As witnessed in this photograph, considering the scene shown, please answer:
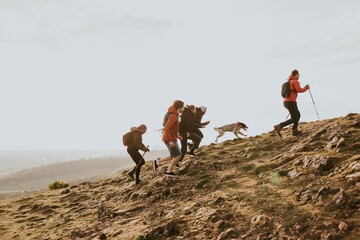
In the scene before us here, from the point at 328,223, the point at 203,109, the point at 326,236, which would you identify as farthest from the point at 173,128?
the point at 326,236

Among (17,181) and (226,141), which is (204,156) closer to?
(226,141)

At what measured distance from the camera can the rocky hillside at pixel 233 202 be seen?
7.42 m

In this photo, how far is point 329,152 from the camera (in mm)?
10844

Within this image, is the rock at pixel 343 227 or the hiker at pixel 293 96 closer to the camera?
the rock at pixel 343 227

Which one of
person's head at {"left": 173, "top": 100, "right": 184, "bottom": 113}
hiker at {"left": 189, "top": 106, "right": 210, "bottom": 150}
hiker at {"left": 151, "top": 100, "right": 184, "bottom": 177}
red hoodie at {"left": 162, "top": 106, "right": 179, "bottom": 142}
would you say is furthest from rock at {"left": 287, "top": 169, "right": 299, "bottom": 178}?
hiker at {"left": 189, "top": 106, "right": 210, "bottom": 150}

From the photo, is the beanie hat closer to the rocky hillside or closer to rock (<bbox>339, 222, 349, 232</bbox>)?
the rocky hillside

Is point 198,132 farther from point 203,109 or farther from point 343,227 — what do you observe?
point 343,227

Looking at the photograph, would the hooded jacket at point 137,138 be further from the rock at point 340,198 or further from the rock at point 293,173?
the rock at point 340,198

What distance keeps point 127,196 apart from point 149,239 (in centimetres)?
510

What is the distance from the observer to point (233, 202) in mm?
9500

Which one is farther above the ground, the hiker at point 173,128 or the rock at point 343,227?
the hiker at point 173,128

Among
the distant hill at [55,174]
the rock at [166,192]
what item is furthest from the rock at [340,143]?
the distant hill at [55,174]

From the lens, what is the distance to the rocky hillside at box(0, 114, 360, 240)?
292 inches

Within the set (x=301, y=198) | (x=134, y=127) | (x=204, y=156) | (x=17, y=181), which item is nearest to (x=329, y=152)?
(x=301, y=198)
